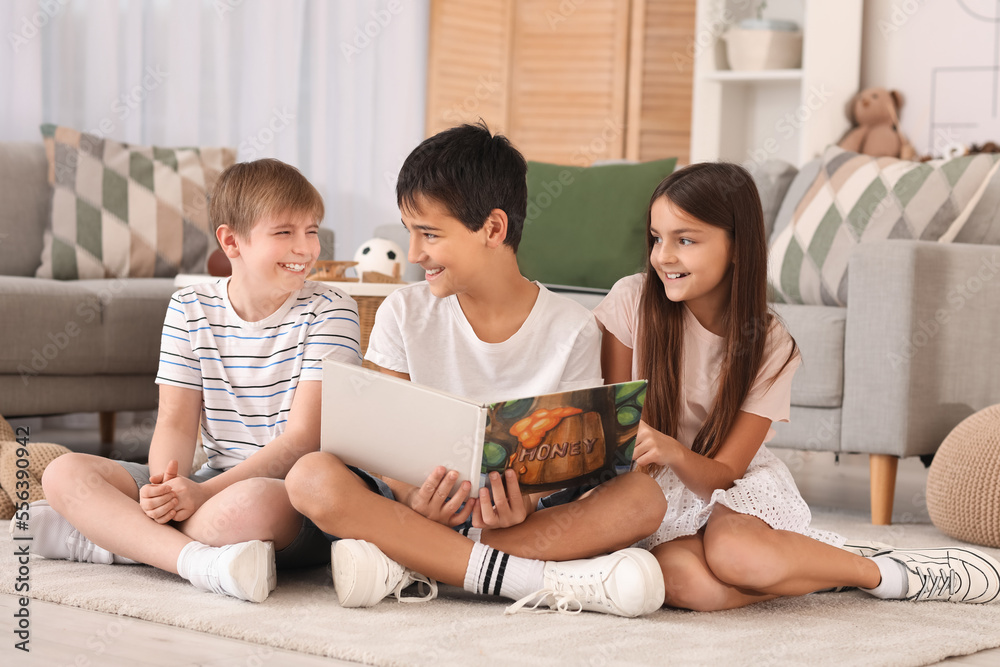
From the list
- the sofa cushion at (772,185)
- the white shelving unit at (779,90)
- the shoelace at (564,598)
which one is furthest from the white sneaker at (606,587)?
the white shelving unit at (779,90)

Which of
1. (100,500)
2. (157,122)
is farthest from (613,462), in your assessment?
(157,122)

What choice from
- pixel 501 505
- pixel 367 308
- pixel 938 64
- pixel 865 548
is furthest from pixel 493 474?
pixel 938 64

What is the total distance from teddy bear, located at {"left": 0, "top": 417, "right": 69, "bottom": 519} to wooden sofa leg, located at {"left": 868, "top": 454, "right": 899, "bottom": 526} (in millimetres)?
1564

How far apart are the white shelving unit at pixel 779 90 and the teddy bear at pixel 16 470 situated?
2915mm

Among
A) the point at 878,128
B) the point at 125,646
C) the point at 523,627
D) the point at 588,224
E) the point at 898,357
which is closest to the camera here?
the point at 125,646

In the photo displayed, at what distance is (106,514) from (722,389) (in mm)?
856

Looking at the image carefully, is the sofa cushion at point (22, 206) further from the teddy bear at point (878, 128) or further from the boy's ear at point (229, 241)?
the teddy bear at point (878, 128)

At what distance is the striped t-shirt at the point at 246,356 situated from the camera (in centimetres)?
154

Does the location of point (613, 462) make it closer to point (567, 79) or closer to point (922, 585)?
point (922, 585)

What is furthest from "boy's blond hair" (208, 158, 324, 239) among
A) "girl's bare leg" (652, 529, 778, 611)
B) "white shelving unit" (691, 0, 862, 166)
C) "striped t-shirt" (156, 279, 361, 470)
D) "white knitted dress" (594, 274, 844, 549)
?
"white shelving unit" (691, 0, 862, 166)

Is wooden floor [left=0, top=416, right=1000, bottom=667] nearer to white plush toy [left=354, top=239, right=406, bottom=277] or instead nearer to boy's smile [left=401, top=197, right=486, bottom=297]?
boy's smile [left=401, top=197, right=486, bottom=297]

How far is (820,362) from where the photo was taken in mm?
2254

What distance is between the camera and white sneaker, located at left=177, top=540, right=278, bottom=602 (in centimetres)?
130

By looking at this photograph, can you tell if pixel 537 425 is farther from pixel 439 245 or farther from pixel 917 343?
pixel 917 343
